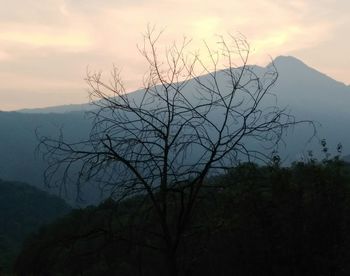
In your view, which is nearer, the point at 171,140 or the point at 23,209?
the point at 171,140

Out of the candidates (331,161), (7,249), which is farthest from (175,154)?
(7,249)

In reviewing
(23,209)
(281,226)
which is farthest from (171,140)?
(23,209)

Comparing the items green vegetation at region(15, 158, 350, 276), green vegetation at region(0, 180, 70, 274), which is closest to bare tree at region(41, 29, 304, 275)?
green vegetation at region(15, 158, 350, 276)

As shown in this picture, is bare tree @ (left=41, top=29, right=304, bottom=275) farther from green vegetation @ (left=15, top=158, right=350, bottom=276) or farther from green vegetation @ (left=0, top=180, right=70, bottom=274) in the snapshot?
green vegetation @ (left=0, top=180, right=70, bottom=274)

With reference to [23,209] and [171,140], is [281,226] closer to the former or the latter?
[171,140]

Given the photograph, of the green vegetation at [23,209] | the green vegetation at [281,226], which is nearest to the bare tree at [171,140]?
the green vegetation at [281,226]

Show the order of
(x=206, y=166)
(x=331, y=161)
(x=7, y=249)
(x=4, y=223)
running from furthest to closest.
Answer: (x=4, y=223) → (x=7, y=249) → (x=331, y=161) → (x=206, y=166)

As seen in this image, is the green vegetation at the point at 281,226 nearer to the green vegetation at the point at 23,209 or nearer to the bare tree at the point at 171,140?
the bare tree at the point at 171,140

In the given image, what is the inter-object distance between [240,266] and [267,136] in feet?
10.4

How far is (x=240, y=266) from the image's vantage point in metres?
8.24

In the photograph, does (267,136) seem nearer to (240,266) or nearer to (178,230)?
(178,230)

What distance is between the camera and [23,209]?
124438 mm

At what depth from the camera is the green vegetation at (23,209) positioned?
108 meters

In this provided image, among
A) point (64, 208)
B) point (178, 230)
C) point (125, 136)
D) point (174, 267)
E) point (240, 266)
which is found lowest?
point (64, 208)
